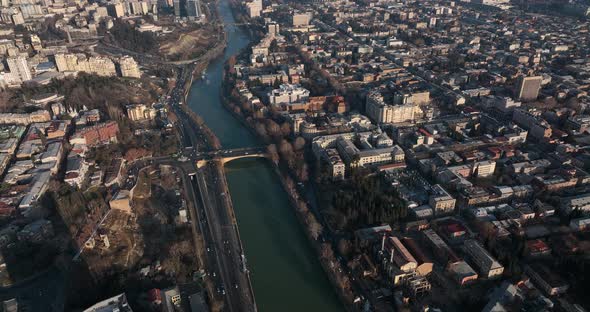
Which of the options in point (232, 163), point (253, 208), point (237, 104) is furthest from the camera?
point (237, 104)

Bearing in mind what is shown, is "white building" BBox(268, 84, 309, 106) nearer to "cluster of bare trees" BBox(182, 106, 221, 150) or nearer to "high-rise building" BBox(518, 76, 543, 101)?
"cluster of bare trees" BBox(182, 106, 221, 150)

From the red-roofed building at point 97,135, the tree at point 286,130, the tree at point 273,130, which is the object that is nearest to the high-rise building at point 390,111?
the tree at point 286,130

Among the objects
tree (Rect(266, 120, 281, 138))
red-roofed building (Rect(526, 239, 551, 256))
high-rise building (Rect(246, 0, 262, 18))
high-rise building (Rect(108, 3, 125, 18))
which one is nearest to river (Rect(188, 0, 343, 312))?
tree (Rect(266, 120, 281, 138))

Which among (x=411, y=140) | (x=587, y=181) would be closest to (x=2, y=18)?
(x=411, y=140)

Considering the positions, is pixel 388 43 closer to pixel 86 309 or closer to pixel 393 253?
pixel 393 253

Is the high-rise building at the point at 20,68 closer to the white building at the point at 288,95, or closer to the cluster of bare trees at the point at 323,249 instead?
the white building at the point at 288,95

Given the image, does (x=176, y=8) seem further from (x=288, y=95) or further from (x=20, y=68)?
(x=288, y=95)

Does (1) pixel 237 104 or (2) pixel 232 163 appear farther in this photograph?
(1) pixel 237 104

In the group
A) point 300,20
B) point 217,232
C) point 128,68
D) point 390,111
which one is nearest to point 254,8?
point 300,20
